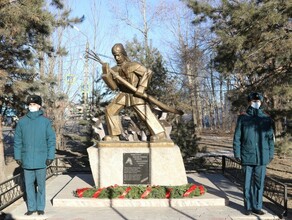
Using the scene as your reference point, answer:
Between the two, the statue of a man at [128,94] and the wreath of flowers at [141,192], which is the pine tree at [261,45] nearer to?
the statue of a man at [128,94]

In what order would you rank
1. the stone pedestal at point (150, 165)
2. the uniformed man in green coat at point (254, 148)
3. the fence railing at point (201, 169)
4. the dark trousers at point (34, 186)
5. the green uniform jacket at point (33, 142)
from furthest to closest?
the stone pedestal at point (150, 165), the fence railing at point (201, 169), the uniformed man in green coat at point (254, 148), the dark trousers at point (34, 186), the green uniform jacket at point (33, 142)

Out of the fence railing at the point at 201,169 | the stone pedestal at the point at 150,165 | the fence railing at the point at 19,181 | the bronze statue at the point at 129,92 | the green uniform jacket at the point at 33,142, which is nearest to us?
the green uniform jacket at the point at 33,142

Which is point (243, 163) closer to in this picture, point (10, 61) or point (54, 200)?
point (54, 200)

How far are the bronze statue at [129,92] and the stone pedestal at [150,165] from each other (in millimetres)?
325

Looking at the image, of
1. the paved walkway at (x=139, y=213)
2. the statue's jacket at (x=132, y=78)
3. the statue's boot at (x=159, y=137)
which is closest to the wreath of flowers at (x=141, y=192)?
the paved walkway at (x=139, y=213)

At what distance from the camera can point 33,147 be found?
5.53m

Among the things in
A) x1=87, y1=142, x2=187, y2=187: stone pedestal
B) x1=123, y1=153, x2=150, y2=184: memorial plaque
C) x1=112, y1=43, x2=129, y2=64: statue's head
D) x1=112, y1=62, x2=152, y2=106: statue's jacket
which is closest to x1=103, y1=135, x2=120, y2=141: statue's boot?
x1=87, y1=142, x2=187, y2=187: stone pedestal

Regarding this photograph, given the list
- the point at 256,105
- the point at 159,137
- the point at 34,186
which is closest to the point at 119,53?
the point at 159,137

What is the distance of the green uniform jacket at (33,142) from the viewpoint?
5.52 metres

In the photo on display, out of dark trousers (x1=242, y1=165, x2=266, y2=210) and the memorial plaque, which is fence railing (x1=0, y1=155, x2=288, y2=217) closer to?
dark trousers (x1=242, y1=165, x2=266, y2=210)

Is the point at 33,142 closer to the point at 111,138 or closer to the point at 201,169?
the point at 111,138

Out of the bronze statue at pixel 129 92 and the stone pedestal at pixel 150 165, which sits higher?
the bronze statue at pixel 129 92

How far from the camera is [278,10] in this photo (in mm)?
6969

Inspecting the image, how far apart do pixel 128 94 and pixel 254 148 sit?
9.67ft
